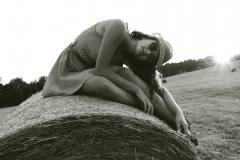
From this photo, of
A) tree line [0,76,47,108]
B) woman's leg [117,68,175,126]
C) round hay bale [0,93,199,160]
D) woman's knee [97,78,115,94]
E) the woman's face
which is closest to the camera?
round hay bale [0,93,199,160]

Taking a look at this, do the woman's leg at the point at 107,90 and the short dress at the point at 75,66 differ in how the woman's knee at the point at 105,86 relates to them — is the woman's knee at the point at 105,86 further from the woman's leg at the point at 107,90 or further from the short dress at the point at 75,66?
the short dress at the point at 75,66

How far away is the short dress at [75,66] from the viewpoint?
2801mm

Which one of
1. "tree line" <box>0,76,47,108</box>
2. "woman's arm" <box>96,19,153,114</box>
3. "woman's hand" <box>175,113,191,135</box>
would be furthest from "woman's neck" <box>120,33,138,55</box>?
"tree line" <box>0,76,47,108</box>

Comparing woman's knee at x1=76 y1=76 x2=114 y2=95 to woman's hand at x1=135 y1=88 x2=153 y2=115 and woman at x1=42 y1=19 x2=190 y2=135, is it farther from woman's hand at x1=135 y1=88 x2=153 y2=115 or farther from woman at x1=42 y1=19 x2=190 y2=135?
woman's hand at x1=135 y1=88 x2=153 y2=115

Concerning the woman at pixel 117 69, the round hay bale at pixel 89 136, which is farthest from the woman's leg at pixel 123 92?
the round hay bale at pixel 89 136

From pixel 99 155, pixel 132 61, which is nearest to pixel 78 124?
pixel 99 155

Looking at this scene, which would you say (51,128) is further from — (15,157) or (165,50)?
(165,50)

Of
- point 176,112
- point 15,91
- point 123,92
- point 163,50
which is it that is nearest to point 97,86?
point 123,92

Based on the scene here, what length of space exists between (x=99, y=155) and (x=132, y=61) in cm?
115

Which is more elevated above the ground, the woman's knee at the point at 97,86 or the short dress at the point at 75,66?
the short dress at the point at 75,66

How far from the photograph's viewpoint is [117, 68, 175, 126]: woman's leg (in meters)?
2.83

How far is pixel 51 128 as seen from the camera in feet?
6.68

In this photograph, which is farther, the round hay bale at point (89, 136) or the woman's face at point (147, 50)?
the woman's face at point (147, 50)

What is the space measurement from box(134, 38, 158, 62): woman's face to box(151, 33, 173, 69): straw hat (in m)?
0.06
